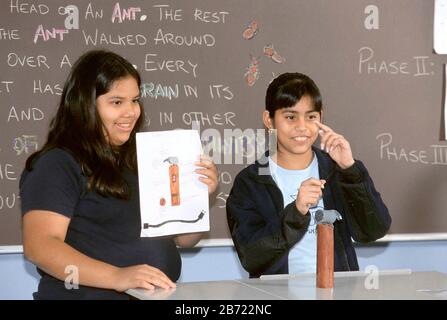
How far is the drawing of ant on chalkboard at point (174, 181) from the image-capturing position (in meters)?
2.43

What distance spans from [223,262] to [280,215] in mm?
1014

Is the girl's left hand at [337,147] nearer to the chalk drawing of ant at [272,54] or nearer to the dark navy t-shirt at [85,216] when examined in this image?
the dark navy t-shirt at [85,216]

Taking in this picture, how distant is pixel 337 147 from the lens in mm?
2688

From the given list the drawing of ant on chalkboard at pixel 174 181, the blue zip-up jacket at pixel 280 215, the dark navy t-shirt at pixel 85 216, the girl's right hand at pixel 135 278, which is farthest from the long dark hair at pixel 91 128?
the blue zip-up jacket at pixel 280 215

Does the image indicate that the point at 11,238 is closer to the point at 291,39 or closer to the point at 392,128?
the point at 291,39

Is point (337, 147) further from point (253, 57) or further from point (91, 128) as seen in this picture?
point (253, 57)

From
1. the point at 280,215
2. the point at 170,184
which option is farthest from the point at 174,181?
the point at 280,215

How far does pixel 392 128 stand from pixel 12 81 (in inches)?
71.4

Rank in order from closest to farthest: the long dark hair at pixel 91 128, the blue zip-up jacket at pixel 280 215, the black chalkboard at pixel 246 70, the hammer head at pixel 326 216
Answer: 1. the hammer head at pixel 326 216
2. the long dark hair at pixel 91 128
3. the blue zip-up jacket at pixel 280 215
4. the black chalkboard at pixel 246 70

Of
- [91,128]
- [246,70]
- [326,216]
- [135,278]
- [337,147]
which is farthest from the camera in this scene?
[246,70]

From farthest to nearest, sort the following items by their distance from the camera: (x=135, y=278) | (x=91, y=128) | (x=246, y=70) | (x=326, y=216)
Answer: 1. (x=246, y=70)
2. (x=91, y=128)
3. (x=326, y=216)
4. (x=135, y=278)
